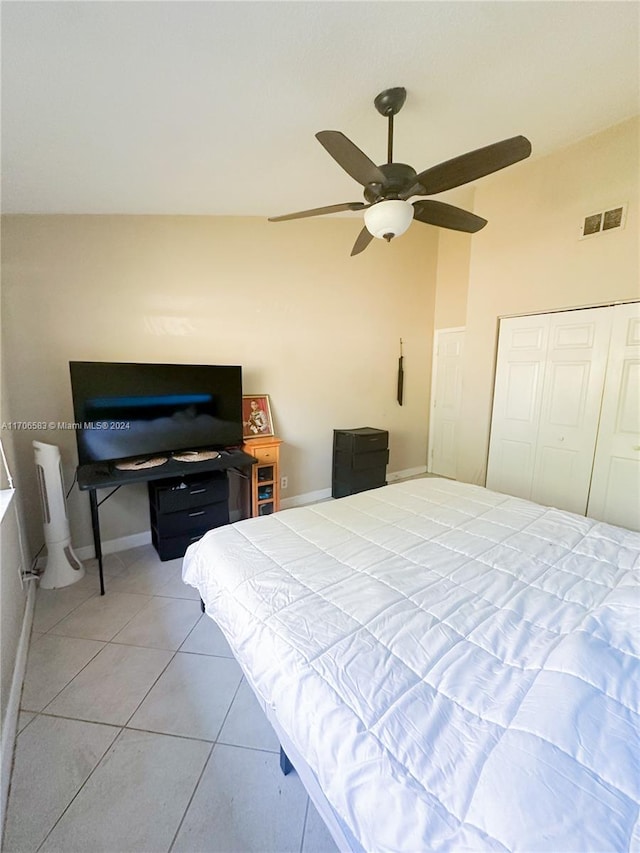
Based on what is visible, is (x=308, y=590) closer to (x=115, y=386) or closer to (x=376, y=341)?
(x=115, y=386)

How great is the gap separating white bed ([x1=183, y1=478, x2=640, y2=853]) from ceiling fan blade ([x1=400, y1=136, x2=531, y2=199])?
165 centimetres

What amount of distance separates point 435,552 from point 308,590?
60 centimetres

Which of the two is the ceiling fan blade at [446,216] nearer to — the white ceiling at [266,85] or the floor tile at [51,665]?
the white ceiling at [266,85]

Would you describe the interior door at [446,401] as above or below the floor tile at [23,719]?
above

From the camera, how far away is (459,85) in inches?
67.2

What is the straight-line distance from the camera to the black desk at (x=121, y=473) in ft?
7.00

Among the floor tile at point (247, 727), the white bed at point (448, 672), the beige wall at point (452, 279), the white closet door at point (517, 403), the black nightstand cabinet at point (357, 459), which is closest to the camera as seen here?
the white bed at point (448, 672)

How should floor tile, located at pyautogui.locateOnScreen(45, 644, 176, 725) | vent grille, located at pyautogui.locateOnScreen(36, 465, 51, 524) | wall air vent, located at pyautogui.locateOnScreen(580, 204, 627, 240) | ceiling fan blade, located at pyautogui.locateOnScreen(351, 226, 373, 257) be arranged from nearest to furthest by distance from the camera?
1. floor tile, located at pyautogui.locateOnScreen(45, 644, 176, 725)
2. ceiling fan blade, located at pyautogui.locateOnScreen(351, 226, 373, 257)
3. vent grille, located at pyautogui.locateOnScreen(36, 465, 51, 524)
4. wall air vent, located at pyautogui.locateOnScreen(580, 204, 627, 240)

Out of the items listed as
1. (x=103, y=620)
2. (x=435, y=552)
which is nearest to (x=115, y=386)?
(x=103, y=620)

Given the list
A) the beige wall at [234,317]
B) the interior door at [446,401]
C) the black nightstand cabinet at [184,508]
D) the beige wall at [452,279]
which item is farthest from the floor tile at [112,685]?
the beige wall at [452,279]

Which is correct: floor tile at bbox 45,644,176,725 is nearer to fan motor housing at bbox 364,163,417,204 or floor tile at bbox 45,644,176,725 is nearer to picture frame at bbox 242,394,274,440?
picture frame at bbox 242,394,274,440

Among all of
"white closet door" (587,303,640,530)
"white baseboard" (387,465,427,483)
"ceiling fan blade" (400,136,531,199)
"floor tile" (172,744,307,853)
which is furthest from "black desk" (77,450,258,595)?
"white closet door" (587,303,640,530)

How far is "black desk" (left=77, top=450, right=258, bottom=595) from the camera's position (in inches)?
84.0

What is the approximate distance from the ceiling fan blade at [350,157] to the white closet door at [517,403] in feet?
6.82
